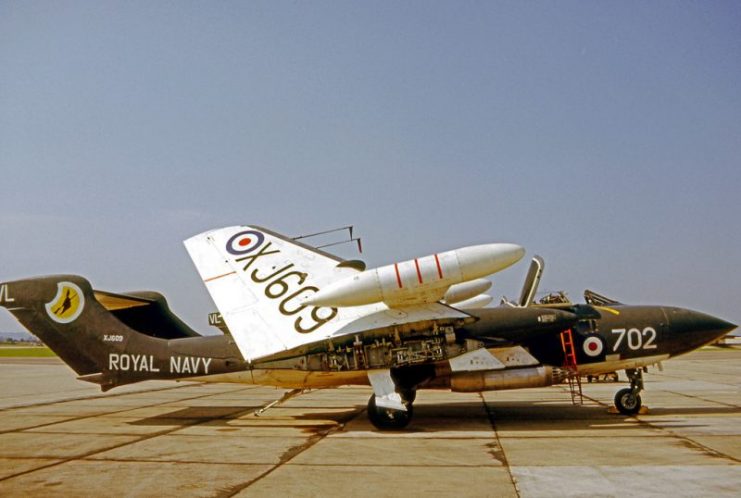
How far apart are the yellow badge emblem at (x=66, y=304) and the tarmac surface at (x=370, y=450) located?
2617mm

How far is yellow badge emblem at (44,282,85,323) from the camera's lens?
590 inches

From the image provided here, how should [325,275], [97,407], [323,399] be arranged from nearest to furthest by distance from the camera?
[325,275] < [97,407] < [323,399]

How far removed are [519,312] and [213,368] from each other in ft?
24.6

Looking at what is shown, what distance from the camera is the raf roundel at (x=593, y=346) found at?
572 inches

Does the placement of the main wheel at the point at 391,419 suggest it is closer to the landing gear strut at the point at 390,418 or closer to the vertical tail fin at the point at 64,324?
the landing gear strut at the point at 390,418

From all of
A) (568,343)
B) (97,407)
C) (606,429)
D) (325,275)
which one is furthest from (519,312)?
(97,407)

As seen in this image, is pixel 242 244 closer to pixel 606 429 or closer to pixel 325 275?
pixel 325 275

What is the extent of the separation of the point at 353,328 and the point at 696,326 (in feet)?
28.8

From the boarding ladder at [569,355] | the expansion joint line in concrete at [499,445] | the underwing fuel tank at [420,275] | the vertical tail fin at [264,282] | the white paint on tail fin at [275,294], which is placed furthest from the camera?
the boarding ladder at [569,355]

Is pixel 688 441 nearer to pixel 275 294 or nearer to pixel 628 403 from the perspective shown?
pixel 628 403

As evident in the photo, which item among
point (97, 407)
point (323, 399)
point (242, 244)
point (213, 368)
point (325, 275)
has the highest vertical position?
point (242, 244)

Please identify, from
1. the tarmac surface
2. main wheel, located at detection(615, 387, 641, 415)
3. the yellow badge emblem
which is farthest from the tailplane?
main wheel, located at detection(615, 387, 641, 415)

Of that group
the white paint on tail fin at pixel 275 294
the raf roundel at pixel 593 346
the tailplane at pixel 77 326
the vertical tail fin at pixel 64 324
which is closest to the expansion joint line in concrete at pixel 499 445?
the white paint on tail fin at pixel 275 294

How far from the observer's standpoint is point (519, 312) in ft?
44.4
